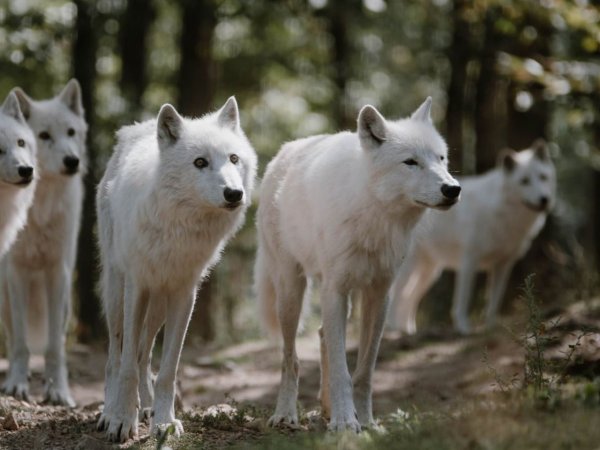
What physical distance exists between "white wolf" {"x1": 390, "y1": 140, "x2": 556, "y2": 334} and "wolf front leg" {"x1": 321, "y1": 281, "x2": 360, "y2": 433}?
5794 mm

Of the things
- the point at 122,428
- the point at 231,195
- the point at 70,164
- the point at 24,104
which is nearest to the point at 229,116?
the point at 231,195

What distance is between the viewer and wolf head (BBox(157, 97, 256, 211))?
5082 mm

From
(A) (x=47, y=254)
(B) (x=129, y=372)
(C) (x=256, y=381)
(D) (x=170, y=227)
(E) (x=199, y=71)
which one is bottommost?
(C) (x=256, y=381)

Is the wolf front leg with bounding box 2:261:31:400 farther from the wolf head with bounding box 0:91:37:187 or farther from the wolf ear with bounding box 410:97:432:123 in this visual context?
the wolf ear with bounding box 410:97:432:123

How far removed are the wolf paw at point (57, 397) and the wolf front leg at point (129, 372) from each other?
72.4 inches

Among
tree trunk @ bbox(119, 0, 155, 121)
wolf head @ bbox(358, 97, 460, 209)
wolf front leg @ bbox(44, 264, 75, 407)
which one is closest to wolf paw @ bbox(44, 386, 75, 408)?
wolf front leg @ bbox(44, 264, 75, 407)

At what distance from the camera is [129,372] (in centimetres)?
530

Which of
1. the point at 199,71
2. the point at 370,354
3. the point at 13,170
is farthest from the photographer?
the point at 199,71

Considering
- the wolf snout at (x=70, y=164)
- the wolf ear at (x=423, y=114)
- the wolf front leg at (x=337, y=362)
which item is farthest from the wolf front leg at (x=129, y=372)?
the wolf snout at (x=70, y=164)

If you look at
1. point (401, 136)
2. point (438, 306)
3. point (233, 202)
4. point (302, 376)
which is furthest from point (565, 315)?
point (438, 306)

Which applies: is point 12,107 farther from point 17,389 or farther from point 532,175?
point 532,175

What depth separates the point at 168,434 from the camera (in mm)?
5086

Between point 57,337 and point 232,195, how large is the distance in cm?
302

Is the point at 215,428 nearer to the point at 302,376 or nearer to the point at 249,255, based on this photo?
the point at 302,376
